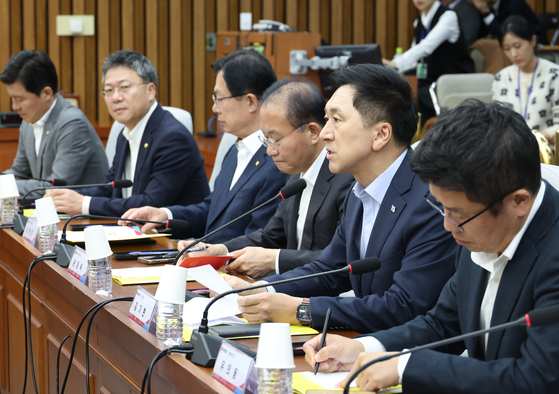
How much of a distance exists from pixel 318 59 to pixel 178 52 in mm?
1649

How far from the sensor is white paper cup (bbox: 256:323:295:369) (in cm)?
103

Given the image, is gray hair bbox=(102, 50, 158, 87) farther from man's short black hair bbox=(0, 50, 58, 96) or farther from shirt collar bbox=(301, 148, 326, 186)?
shirt collar bbox=(301, 148, 326, 186)

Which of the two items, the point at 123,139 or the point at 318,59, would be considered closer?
the point at 123,139

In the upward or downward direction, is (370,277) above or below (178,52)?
below

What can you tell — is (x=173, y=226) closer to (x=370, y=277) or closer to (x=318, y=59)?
(x=370, y=277)

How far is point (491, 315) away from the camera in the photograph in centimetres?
128

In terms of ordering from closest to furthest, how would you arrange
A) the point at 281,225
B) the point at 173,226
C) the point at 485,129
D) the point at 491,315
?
the point at 485,129 → the point at 491,315 → the point at 173,226 → the point at 281,225

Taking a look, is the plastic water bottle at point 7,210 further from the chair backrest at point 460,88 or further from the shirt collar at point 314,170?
the chair backrest at point 460,88

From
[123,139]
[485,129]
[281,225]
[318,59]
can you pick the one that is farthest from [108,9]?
[485,129]

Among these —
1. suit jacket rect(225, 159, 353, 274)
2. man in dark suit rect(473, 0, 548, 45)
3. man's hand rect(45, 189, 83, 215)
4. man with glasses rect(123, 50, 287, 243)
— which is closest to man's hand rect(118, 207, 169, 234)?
man with glasses rect(123, 50, 287, 243)

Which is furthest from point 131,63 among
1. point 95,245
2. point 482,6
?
point 482,6

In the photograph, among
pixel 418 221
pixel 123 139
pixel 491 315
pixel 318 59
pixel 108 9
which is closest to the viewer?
pixel 491 315

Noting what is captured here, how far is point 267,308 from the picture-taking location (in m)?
1.51

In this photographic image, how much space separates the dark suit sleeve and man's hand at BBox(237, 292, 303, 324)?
5.34 ft
